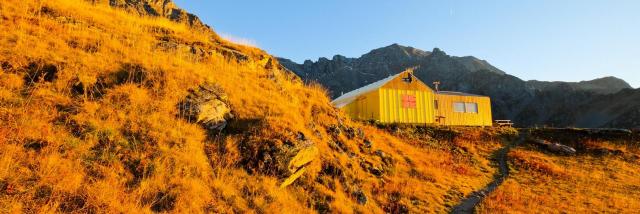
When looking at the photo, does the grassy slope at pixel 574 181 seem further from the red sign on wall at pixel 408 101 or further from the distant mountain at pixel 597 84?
the distant mountain at pixel 597 84

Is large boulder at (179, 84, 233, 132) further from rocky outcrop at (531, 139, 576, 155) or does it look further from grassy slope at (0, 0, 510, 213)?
rocky outcrop at (531, 139, 576, 155)

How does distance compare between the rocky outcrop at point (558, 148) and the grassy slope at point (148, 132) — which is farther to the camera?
the rocky outcrop at point (558, 148)

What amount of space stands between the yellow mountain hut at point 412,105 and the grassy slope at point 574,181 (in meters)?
9.55

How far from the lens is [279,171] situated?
1072cm

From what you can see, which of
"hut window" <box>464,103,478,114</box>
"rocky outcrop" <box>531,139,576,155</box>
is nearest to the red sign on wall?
"hut window" <box>464,103,478,114</box>

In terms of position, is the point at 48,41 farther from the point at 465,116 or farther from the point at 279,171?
the point at 465,116

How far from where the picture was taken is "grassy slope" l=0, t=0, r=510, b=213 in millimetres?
7383

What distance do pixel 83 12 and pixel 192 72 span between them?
5273 mm

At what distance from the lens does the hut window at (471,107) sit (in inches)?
1690

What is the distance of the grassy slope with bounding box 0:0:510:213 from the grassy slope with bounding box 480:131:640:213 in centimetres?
353

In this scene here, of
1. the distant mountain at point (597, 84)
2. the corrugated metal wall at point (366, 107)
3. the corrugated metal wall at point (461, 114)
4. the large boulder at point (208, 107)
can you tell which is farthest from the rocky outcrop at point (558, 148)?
the distant mountain at point (597, 84)

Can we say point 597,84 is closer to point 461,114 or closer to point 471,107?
point 471,107

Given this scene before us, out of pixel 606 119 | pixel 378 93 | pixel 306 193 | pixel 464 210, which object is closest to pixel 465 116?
pixel 378 93

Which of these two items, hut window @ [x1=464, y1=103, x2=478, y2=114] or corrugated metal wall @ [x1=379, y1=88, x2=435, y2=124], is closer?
corrugated metal wall @ [x1=379, y1=88, x2=435, y2=124]
